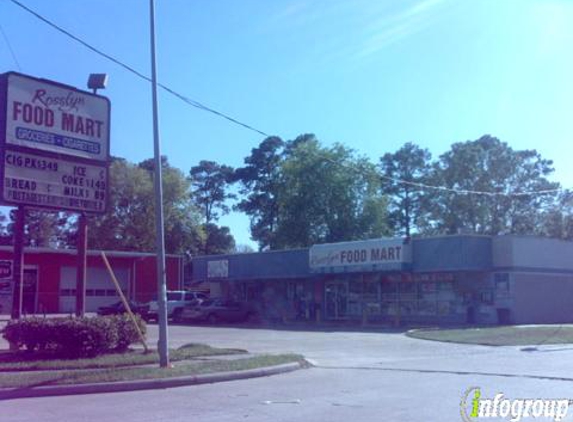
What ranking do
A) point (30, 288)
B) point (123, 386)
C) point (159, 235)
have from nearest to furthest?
point (123, 386) < point (159, 235) < point (30, 288)

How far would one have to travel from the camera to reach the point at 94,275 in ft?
188

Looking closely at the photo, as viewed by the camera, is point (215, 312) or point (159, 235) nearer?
point (159, 235)

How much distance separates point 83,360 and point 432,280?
25.8 metres

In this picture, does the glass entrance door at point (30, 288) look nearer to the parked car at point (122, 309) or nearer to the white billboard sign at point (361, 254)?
the parked car at point (122, 309)

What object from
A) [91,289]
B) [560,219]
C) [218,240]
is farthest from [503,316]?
[218,240]

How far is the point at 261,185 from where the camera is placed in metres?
85.2

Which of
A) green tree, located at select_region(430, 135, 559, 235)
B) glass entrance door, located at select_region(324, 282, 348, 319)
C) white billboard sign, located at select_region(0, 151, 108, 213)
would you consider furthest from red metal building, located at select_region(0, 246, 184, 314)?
white billboard sign, located at select_region(0, 151, 108, 213)

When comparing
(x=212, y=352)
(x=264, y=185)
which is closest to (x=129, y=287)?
(x=264, y=185)

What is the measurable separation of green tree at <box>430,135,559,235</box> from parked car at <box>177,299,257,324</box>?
33.2m

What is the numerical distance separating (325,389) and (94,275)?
4608 cm

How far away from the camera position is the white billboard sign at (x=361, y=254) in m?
40.1

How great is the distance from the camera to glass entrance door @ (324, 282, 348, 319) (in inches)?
1783

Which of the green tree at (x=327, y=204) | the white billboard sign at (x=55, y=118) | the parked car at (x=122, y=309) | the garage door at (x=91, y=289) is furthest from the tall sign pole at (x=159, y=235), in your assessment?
Result: the green tree at (x=327, y=204)

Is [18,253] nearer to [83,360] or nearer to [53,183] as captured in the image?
[53,183]
